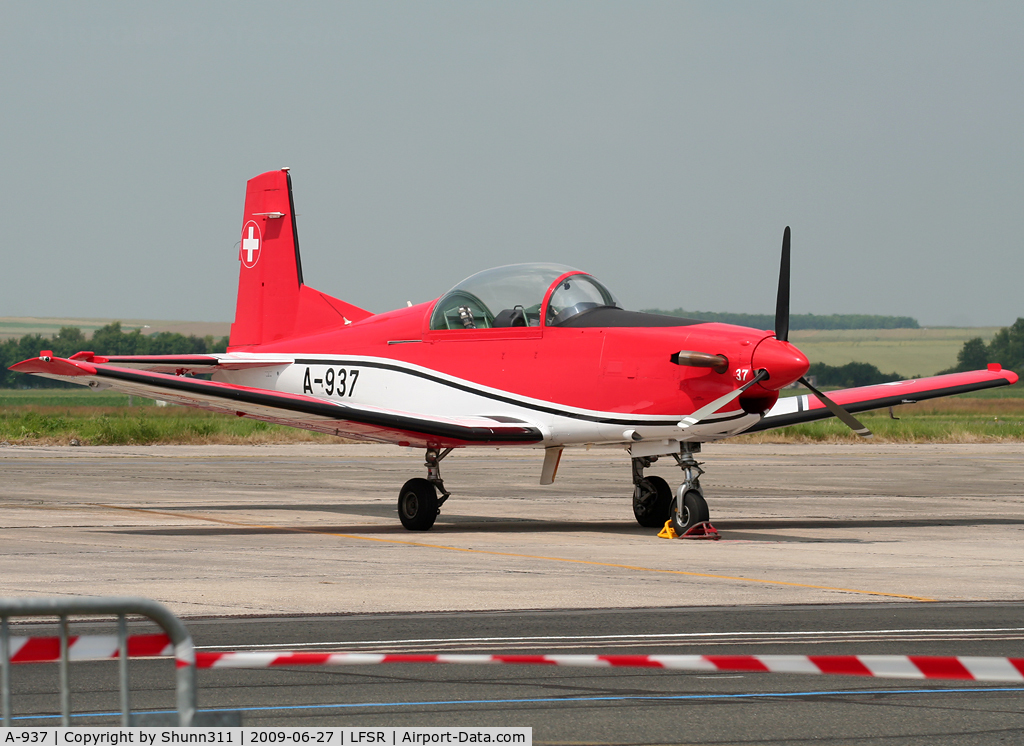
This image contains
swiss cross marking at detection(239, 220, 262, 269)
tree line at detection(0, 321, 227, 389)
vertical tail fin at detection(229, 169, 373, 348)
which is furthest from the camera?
tree line at detection(0, 321, 227, 389)

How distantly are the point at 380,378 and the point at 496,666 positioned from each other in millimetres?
9739

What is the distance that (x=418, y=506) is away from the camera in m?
15.2

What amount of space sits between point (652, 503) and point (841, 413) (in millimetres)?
2507

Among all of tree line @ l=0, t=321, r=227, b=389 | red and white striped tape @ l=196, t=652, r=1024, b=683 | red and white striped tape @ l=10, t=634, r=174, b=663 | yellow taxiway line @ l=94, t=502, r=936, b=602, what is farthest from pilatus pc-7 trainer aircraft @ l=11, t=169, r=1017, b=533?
tree line @ l=0, t=321, r=227, b=389

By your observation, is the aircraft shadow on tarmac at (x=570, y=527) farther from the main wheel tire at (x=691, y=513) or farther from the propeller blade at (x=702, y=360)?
the propeller blade at (x=702, y=360)

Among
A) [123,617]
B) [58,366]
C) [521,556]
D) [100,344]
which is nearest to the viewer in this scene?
[123,617]

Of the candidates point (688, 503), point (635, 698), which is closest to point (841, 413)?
point (688, 503)

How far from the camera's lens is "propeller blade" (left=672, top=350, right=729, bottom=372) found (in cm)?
1341

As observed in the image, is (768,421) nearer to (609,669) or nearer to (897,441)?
(609,669)

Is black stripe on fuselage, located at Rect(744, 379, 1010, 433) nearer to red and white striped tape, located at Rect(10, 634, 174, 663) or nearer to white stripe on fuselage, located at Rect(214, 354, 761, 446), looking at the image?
white stripe on fuselage, located at Rect(214, 354, 761, 446)

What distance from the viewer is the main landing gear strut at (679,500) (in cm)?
1397

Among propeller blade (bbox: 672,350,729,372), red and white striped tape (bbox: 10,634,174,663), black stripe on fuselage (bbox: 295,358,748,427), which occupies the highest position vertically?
propeller blade (bbox: 672,350,729,372)

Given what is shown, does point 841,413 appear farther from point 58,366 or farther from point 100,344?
point 100,344

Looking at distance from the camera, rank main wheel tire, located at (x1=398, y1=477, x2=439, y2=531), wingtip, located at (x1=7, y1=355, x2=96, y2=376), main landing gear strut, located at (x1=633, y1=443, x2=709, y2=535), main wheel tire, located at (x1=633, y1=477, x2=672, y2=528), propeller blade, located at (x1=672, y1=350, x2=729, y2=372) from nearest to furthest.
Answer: propeller blade, located at (x1=672, y1=350, x2=729, y2=372)
wingtip, located at (x1=7, y1=355, x2=96, y2=376)
main landing gear strut, located at (x1=633, y1=443, x2=709, y2=535)
main wheel tire, located at (x1=398, y1=477, x2=439, y2=531)
main wheel tire, located at (x1=633, y1=477, x2=672, y2=528)
